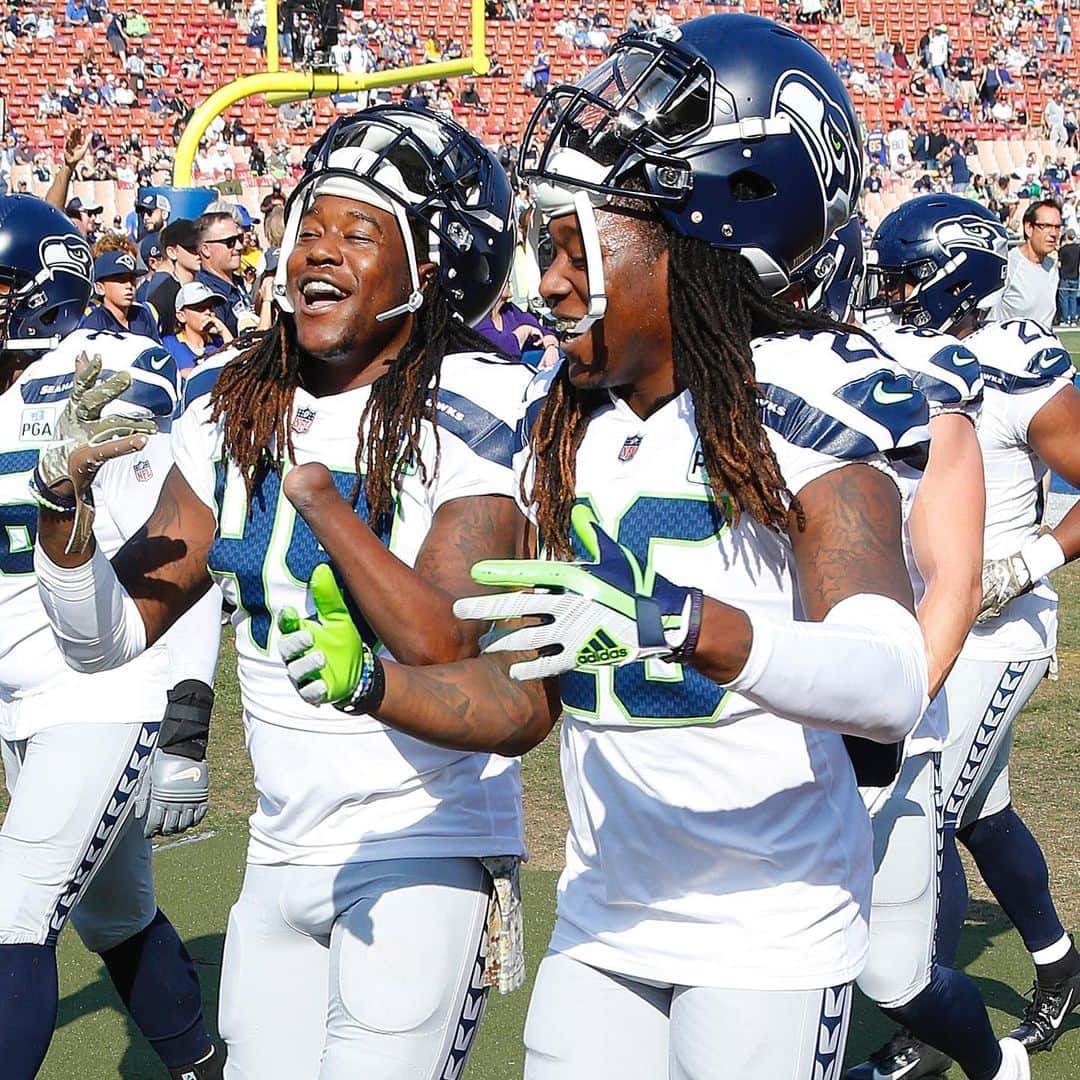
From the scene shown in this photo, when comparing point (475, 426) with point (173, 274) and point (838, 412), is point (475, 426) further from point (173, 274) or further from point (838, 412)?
point (173, 274)

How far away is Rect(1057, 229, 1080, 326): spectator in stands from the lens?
24.9 metres

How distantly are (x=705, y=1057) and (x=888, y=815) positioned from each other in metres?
1.40

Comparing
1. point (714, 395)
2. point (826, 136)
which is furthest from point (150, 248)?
point (714, 395)

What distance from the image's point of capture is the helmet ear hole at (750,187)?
2314 millimetres

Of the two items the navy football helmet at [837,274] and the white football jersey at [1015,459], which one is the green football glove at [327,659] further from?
the white football jersey at [1015,459]

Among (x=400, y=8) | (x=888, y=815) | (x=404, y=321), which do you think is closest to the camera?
(x=404, y=321)

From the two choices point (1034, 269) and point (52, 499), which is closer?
point (52, 499)

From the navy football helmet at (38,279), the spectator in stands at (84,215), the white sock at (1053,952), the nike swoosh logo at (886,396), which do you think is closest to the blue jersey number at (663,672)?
the nike swoosh logo at (886,396)

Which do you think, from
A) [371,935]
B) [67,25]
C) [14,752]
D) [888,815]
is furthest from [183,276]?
[67,25]

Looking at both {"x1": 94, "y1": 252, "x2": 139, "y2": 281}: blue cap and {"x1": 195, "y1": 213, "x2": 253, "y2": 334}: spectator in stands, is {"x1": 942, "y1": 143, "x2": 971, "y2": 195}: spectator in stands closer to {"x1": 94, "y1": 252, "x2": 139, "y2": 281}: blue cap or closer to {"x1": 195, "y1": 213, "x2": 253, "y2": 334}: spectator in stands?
{"x1": 195, "y1": 213, "x2": 253, "y2": 334}: spectator in stands

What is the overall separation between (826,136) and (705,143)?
0.20 m

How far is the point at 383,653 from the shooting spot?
2.67 m

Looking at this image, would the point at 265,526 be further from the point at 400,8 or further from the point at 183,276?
the point at 400,8

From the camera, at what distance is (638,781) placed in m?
2.31
